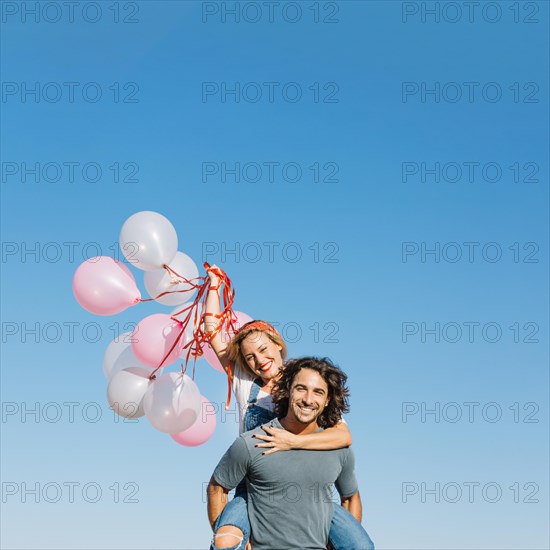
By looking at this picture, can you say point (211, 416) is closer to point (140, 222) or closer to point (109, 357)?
point (109, 357)

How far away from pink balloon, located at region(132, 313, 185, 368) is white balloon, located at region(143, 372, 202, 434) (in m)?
0.13

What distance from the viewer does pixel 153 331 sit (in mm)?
5348

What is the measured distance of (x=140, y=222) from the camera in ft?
18.3

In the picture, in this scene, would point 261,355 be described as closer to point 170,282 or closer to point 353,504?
point 353,504

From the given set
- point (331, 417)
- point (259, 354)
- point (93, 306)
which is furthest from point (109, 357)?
point (331, 417)

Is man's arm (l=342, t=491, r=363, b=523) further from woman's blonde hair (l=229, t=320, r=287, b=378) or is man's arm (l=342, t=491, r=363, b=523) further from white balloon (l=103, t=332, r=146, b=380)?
white balloon (l=103, t=332, r=146, b=380)

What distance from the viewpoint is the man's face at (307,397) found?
11.6ft

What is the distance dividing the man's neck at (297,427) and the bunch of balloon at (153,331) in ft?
5.27

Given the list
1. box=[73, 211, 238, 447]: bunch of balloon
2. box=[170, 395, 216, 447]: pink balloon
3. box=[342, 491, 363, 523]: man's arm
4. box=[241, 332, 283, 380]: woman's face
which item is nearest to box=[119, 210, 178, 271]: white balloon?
box=[73, 211, 238, 447]: bunch of balloon

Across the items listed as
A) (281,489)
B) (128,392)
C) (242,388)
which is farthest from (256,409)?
(128,392)

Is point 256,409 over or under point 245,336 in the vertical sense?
under

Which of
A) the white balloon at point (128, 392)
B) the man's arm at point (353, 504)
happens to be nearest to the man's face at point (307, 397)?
the man's arm at point (353, 504)

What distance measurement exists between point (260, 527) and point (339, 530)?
0.37 metres

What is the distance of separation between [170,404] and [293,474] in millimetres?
1877
